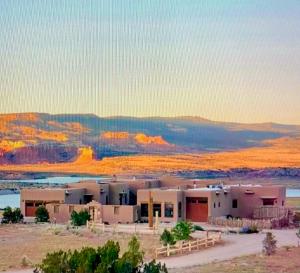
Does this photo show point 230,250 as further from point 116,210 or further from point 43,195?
point 43,195

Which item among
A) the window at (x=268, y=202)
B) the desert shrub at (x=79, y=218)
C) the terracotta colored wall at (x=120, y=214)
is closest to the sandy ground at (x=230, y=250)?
the terracotta colored wall at (x=120, y=214)

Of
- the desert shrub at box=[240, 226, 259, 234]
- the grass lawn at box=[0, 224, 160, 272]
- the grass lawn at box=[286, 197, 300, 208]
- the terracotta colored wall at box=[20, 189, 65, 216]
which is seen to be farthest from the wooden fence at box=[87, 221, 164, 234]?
the grass lawn at box=[286, 197, 300, 208]

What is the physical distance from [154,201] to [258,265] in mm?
22364

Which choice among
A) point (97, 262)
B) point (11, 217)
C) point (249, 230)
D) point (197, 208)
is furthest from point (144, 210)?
point (97, 262)

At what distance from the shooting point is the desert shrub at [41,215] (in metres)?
50.9

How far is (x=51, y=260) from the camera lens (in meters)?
22.5

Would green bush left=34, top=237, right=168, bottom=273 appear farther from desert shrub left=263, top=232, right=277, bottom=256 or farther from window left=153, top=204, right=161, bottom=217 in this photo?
window left=153, top=204, right=161, bottom=217

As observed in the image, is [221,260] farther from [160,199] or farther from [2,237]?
[160,199]

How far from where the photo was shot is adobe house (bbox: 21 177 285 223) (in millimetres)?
50875

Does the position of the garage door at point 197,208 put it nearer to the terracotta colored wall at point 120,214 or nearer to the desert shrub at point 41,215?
the terracotta colored wall at point 120,214

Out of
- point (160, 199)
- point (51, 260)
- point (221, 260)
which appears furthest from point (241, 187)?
point (51, 260)

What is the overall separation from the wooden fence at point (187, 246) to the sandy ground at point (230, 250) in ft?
1.72

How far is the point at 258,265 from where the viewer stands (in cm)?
2917

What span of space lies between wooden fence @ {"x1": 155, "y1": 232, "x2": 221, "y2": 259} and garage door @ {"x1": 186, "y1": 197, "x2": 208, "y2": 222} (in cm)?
1270
